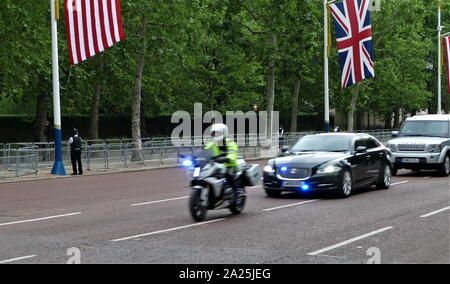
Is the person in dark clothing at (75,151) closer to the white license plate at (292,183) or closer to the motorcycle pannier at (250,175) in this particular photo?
the white license plate at (292,183)

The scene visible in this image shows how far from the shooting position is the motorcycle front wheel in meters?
14.0

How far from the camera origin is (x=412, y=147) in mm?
25438

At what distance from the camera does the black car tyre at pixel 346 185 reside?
18.3 meters

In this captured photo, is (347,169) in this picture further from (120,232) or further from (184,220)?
(120,232)

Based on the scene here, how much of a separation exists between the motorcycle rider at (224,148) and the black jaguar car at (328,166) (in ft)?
11.2

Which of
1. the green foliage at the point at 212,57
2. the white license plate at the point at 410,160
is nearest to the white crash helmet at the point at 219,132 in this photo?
the white license plate at the point at 410,160

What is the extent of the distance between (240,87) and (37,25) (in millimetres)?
23219

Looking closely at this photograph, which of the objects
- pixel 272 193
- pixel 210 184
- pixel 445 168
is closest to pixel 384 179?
pixel 272 193

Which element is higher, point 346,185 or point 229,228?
point 346,185

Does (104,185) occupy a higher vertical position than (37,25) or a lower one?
→ lower

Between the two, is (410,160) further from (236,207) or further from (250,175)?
(236,207)

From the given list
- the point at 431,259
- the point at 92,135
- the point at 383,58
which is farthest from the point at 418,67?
the point at 431,259

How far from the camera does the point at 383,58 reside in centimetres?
6725

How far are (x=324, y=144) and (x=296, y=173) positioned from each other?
2008 millimetres
